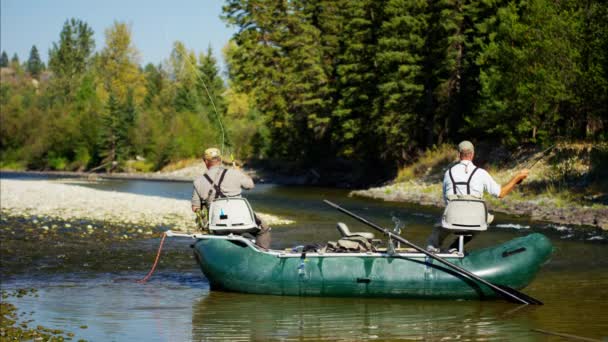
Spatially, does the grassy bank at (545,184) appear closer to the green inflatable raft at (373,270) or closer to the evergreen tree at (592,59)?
the evergreen tree at (592,59)

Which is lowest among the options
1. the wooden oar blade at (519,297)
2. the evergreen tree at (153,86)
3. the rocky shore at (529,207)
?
the wooden oar blade at (519,297)

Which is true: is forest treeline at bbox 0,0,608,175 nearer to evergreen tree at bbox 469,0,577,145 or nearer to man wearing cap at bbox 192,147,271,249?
evergreen tree at bbox 469,0,577,145

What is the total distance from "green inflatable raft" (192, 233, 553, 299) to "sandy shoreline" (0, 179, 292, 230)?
27.7 feet

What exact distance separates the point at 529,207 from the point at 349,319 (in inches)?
654

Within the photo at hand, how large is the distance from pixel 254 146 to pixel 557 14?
3843cm

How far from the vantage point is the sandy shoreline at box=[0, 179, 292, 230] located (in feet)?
72.2

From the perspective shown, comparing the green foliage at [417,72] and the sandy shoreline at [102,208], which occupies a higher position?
the green foliage at [417,72]

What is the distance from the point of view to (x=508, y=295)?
34.7 ft

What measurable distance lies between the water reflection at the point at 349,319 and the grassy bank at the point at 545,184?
10.7m

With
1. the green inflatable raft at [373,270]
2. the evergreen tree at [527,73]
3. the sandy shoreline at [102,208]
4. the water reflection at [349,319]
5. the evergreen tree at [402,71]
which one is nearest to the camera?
the water reflection at [349,319]

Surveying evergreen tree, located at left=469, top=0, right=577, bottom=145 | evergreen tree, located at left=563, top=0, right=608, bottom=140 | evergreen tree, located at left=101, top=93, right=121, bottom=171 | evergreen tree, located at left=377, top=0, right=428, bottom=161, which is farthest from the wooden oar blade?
evergreen tree, located at left=101, top=93, right=121, bottom=171

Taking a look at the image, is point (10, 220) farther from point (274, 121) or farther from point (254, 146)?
point (254, 146)

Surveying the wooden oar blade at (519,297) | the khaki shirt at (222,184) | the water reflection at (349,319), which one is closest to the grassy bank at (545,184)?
the wooden oar blade at (519,297)

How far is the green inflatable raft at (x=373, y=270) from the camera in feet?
35.2
